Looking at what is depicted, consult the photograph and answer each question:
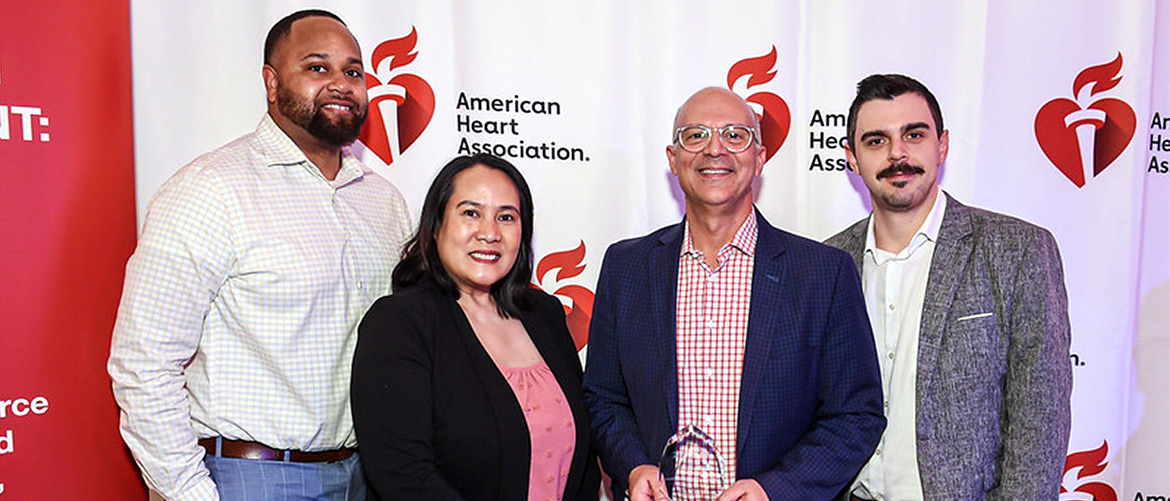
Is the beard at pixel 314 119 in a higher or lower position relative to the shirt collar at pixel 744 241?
higher

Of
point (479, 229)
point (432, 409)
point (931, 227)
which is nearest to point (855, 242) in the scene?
point (931, 227)

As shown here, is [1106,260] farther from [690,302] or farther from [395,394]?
[395,394]

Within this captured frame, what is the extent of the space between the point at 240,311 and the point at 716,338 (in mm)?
1100

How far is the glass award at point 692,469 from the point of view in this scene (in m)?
1.92

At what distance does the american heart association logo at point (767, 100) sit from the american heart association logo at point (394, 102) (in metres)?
1.06

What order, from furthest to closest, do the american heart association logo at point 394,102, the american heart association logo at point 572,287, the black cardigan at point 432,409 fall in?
Answer: the american heart association logo at point 572,287 < the american heart association logo at point 394,102 < the black cardigan at point 432,409

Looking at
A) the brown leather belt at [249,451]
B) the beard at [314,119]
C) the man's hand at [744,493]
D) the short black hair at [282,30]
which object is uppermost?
the short black hair at [282,30]

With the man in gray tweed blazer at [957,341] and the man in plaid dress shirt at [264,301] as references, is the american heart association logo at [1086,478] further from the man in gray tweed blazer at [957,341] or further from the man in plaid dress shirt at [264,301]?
the man in plaid dress shirt at [264,301]

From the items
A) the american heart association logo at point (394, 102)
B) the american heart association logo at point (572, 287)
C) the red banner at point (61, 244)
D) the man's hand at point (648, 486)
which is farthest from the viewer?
the american heart association logo at point (572, 287)

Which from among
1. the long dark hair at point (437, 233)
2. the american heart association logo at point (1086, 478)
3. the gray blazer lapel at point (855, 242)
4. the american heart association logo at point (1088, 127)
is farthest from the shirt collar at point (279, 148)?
the american heart association logo at point (1086, 478)

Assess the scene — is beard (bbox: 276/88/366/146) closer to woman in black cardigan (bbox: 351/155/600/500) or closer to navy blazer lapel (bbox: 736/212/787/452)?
woman in black cardigan (bbox: 351/155/600/500)

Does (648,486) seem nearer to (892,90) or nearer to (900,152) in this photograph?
(900,152)

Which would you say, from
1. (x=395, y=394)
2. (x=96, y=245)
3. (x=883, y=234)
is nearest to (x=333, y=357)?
(x=395, y=394)

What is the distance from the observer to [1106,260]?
10.1ft
